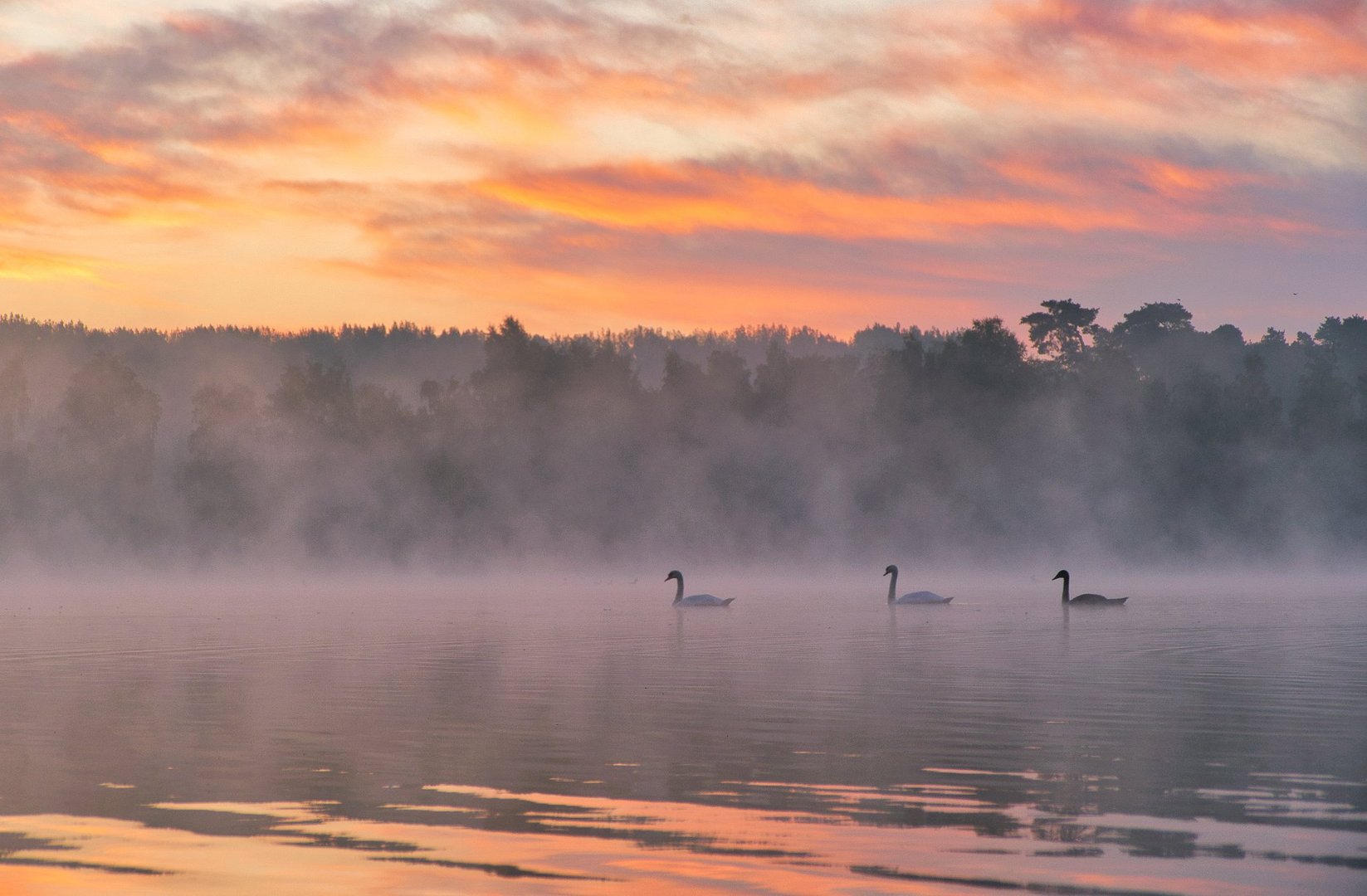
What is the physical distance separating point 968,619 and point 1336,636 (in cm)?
1021

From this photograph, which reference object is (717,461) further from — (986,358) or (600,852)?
(600,852)

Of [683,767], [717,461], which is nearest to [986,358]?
[717,461]

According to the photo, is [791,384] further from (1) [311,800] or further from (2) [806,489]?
(1) [311,800]

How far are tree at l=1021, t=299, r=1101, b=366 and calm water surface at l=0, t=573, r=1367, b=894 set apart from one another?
335 ft

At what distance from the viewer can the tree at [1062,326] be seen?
135 m

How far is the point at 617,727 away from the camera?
20.0m

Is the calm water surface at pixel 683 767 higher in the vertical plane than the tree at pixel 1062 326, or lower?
lower

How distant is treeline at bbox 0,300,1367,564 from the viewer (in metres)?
106

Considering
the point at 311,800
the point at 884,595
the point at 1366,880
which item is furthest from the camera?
the point at 884,595

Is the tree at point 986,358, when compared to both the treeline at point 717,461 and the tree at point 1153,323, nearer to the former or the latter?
the treeline at point 717,461

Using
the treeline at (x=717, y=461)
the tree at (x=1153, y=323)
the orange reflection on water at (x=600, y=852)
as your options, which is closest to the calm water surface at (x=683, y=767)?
the orange reflection on water at (x=600, y=852)

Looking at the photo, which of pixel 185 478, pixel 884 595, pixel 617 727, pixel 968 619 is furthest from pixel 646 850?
pixel 185 478

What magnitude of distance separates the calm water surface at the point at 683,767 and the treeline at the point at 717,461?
7210 centimetres

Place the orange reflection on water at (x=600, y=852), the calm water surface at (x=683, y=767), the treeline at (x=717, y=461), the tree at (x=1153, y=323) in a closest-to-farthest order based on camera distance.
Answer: the orange reflection on water at (x=600, y=852)
the calm water surface at (x=683, y=767)
the treeline at (x=717, y=461)
the tree at (x=1153, y=323)
